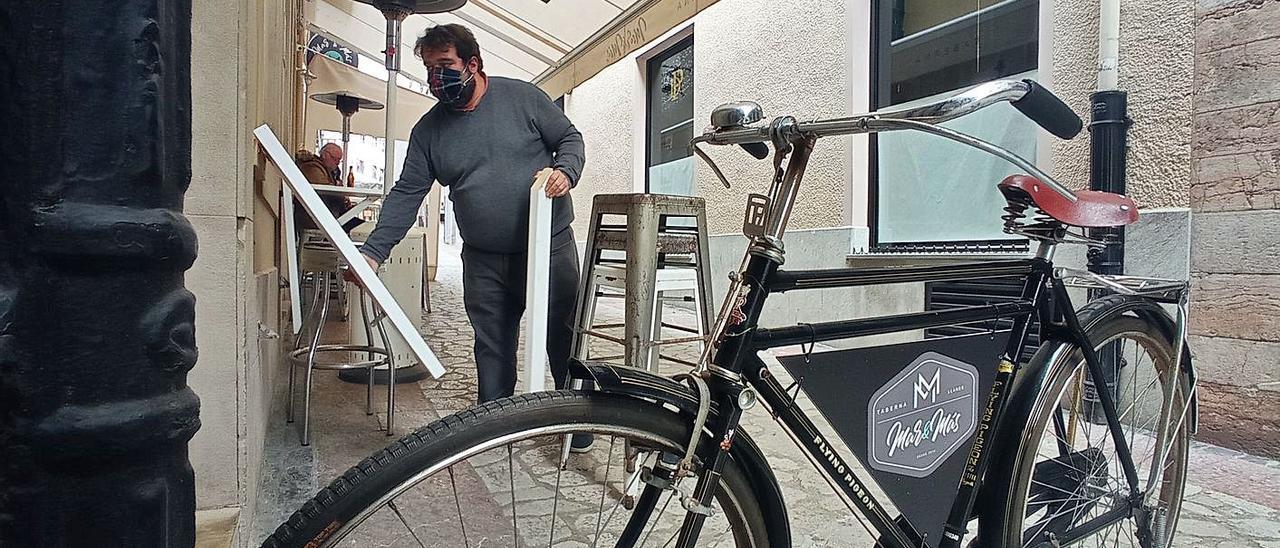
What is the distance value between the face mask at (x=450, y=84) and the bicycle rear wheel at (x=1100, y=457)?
5.80ft

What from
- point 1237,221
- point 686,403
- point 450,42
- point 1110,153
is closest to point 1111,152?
point 1110,153

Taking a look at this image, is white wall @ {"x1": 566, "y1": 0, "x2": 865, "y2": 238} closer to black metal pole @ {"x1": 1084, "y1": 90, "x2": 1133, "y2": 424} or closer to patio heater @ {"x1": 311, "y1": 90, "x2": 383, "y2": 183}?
black metal pole @ {"x1": 1084, "y1": 90, "x2": 1133, "y2": 424}

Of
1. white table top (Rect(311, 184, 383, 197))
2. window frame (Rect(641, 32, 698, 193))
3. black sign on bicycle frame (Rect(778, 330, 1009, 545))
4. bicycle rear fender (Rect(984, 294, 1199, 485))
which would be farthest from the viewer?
window frame (Rect(641, 32, 698, 193))

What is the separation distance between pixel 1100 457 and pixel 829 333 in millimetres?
914

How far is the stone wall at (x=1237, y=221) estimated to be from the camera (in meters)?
2.60

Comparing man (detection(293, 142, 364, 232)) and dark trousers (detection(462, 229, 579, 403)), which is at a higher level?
man (detection(293, 142, 364, 232))

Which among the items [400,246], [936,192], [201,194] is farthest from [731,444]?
[936,192]

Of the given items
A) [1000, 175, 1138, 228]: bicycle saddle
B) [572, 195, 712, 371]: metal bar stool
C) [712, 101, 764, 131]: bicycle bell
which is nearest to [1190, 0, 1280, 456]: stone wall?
[1000, 175, 1138, 228]: bicycle saddle

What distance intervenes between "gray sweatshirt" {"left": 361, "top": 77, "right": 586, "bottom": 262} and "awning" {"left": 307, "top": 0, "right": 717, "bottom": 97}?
345 cm

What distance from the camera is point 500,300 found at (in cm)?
258

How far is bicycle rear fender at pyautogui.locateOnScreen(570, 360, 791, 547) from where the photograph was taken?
0.97 metres

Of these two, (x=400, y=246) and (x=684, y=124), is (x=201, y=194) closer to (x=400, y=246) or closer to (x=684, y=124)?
(x=400, y=246)

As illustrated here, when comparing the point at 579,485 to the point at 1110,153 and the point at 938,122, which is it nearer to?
the point at 938,122

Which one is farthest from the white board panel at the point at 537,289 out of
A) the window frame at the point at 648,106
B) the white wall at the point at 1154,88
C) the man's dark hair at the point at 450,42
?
the window frame at the point at 648,106
